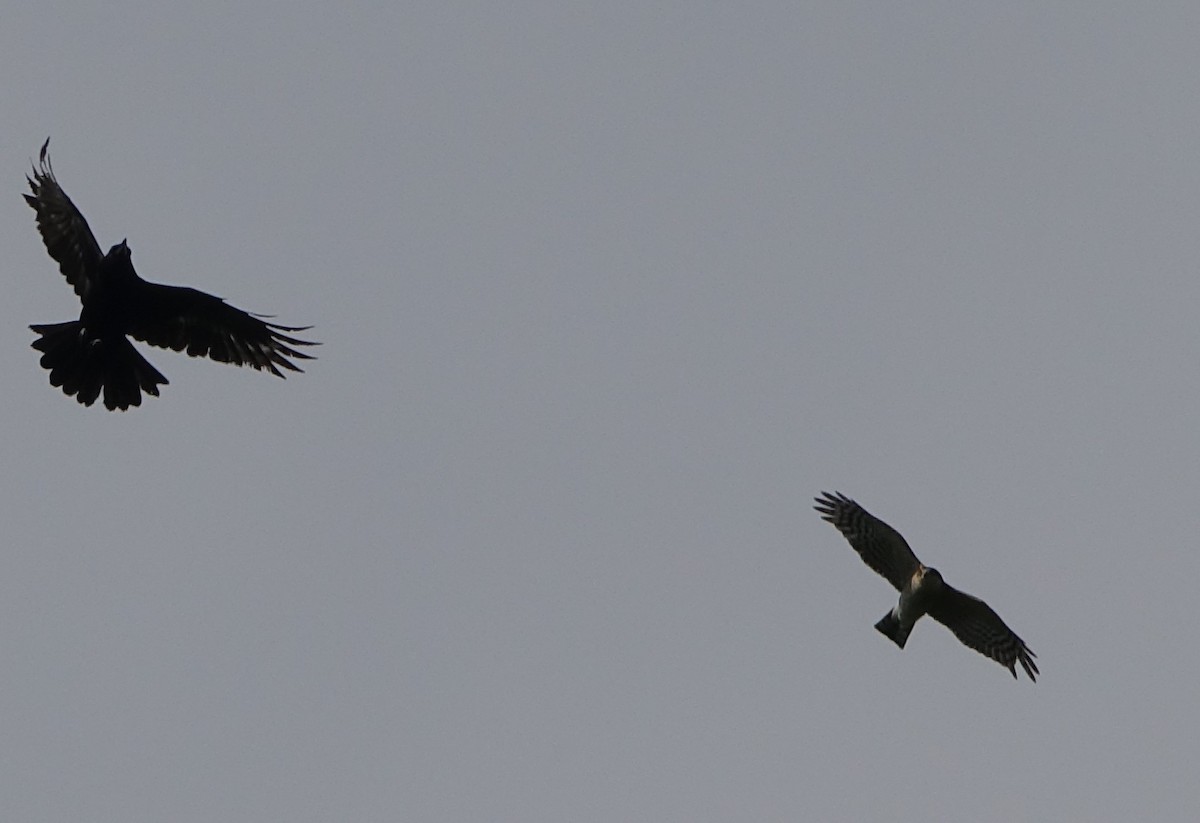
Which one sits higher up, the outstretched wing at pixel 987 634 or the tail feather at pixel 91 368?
the tail feather at pixel 91 368

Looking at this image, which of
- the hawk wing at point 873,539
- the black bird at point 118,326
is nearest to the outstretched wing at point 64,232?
the black bird at point 118,326

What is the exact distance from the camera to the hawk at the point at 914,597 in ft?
60.5

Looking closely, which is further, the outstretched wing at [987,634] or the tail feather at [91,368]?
the outstretched wing at [987,634]

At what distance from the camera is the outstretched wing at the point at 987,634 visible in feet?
61.5

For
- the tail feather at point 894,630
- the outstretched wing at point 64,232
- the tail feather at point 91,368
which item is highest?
the outstretched wing at point 64,232

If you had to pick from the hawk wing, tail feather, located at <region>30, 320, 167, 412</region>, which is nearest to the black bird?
tail feather, located at <region>30, 320, 167, 412</region>

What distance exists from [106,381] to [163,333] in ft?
2.96

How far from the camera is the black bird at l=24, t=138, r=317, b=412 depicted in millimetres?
17344

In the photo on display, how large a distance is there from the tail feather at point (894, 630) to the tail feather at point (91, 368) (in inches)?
264

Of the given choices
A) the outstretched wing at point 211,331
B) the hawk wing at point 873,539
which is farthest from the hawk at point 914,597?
the outstretched wing at point 211,331

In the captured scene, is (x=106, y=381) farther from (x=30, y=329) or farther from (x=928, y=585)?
(x=928, y=585)

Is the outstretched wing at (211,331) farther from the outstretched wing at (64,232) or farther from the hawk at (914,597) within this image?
the hawk at (914,597)

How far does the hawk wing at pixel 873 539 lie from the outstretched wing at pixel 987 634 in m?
0.44

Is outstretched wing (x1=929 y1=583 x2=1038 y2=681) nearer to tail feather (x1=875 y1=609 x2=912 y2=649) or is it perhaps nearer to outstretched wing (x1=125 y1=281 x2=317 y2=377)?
tail feather (x1=875 y1=609 x2=912 y2=649)
